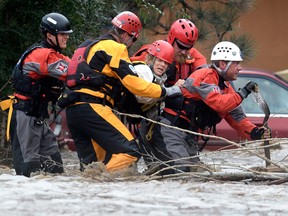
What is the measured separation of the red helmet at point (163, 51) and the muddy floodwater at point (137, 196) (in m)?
1.22

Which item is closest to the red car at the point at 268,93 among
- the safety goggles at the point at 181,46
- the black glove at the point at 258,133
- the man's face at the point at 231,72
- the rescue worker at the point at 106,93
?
the black glove at the point at 258,133

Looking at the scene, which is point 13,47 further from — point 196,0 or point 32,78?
point 196,0

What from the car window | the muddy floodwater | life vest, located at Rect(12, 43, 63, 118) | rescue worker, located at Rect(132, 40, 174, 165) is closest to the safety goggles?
rescue worker, located at Rect(132, 40, 174, 165)

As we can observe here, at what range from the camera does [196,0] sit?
1598 cm

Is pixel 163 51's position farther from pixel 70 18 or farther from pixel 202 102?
pixel 70 18

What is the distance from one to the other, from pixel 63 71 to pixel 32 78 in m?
0.40

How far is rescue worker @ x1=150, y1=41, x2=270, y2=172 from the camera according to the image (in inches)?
384

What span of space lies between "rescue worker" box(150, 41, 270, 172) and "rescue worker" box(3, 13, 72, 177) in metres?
1.01

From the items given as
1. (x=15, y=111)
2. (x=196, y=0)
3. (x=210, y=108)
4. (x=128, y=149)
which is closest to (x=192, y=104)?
(x=210, y=108)

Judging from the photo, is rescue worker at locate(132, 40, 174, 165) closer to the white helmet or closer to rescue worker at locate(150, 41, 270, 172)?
rescue worker at locate(150, 41, 270, 172)

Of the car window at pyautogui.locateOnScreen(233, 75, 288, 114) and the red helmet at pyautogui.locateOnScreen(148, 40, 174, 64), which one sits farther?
Result: the car window at pyautogui.locateOnScreen(233, 75, 288, 114)

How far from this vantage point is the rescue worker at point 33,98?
10.0m

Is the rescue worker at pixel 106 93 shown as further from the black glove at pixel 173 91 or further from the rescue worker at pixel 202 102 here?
the rescue worker at pixel 202 102

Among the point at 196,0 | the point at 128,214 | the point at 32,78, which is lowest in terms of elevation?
the point at 128,214
